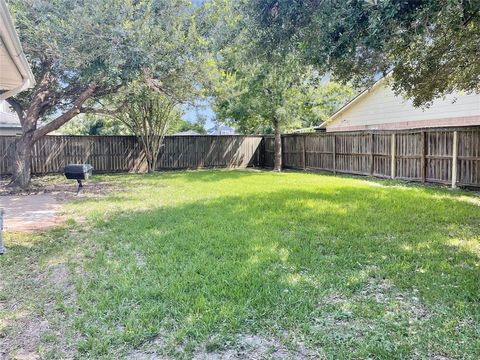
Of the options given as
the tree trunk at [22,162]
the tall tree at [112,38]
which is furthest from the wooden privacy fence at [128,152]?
the tall tree at [112,38]

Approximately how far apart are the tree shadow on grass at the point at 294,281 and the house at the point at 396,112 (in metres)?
5.12

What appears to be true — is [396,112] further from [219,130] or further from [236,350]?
[219,130]

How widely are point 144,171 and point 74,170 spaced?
7.56m

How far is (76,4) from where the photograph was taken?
7586 mm

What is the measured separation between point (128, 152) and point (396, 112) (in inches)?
441

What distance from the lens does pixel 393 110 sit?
14.1 m

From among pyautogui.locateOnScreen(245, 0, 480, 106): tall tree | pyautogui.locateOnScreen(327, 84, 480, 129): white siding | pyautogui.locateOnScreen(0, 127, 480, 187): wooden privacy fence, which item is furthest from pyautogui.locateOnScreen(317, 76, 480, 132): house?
pyautogui.locateOnScreen(245, 0, 480, 106): tall tree

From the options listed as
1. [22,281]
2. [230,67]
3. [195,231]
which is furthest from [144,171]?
[22,281]

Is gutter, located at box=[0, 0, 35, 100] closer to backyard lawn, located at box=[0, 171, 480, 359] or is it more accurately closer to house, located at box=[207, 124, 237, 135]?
backyard lawn, located at box=[0, 171, 480, 359]

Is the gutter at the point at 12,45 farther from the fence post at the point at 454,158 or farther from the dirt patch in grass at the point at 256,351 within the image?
the fence post at the point at 454,158

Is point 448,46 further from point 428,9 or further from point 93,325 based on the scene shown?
point 93,325

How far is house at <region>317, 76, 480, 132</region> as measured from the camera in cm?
Result: 1104

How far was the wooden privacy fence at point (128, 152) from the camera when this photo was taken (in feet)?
47.4

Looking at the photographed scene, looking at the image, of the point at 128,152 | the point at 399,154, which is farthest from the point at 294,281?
the point at 128,152
